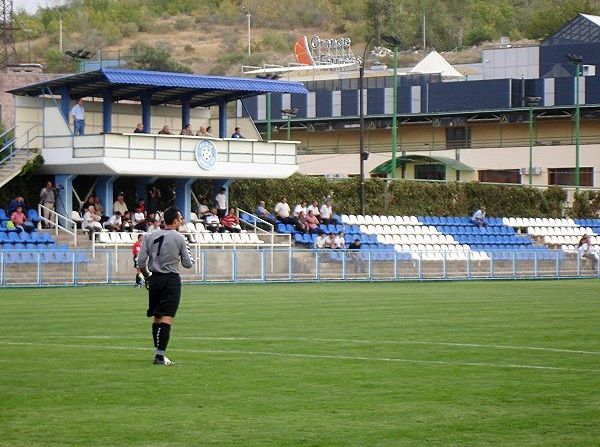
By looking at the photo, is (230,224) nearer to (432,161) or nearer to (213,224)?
(213,224)

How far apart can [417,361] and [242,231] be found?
33.3 metres

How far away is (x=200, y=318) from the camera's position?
25094 millimetres

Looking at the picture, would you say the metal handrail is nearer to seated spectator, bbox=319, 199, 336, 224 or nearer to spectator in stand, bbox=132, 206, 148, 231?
spectator in stand, bbox=132, 206, 148, 231

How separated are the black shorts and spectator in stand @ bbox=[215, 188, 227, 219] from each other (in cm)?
3458

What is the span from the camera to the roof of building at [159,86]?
48.2 metres

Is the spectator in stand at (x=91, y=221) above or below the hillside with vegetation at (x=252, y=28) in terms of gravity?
below

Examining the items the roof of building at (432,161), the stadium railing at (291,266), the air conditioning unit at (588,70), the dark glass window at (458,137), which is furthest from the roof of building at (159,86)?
the air conditioning unit at (588,70)

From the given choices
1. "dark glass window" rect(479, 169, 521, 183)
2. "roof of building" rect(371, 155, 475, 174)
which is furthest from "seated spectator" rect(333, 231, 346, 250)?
"dark glass window" rect(479, 169, 521, 183)

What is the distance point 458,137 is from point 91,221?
4527 cm

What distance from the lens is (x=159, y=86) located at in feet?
165

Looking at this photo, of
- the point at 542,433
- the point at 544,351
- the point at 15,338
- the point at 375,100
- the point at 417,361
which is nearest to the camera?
the point at 542,433

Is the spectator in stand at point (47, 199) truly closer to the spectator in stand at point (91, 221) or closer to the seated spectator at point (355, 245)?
the spectator in stand at point (91, 221)

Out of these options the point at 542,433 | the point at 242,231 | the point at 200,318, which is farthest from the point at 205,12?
the point at 542,433

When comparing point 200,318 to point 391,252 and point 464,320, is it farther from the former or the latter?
point 391,252
